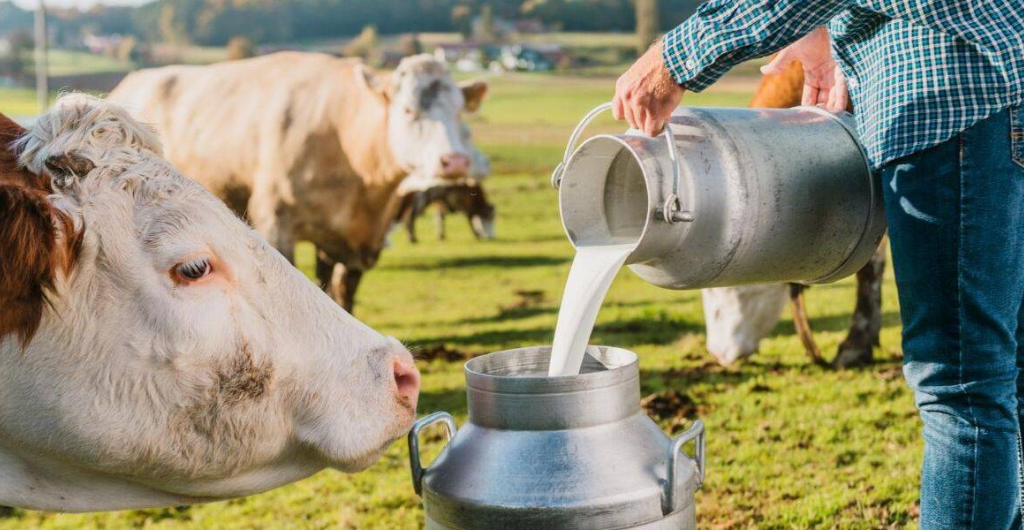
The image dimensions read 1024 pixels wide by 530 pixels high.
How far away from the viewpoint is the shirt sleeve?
2207mm

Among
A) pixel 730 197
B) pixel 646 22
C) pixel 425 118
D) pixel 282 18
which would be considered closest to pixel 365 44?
pixel 282 18

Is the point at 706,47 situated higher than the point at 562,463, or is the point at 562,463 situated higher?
the point at 706,47

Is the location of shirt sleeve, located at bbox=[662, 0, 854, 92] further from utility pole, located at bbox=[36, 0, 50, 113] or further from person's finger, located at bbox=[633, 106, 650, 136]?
utility pole, located at bbox=[36, 0, 50, 113]

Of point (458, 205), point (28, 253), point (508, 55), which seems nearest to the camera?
point (28, 253)

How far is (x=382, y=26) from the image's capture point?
28391 mm

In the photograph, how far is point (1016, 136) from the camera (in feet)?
7.11

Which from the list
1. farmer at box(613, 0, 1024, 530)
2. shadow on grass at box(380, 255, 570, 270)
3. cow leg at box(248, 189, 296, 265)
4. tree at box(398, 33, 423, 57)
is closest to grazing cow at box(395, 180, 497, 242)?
shadow on grass at box(380, 255, 570, 270)

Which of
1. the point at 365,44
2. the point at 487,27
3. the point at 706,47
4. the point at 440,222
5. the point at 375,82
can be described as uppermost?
the point at 706,47

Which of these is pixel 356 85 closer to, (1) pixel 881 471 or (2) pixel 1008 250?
(1) pixel 881 471

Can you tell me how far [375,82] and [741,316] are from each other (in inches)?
127

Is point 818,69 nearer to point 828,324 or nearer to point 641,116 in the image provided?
point 641,116

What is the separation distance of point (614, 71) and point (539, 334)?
731 inches

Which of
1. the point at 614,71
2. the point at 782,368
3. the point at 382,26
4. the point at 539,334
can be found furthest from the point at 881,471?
the point at 382,26

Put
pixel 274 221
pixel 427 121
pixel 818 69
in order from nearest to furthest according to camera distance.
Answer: pixel 818 69 < pixel 274 221 < pixel 427 121
